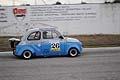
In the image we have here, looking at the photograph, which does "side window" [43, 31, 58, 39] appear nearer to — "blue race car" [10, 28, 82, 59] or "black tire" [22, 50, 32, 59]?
"blue race car" [10, 28, 82, 59]

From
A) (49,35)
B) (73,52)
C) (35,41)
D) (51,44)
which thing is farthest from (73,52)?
(35,41)

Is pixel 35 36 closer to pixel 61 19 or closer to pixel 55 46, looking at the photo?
pixel 55 46

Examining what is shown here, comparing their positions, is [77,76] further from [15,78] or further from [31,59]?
[31,59]

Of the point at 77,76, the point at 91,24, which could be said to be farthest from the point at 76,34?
the point at 77,76

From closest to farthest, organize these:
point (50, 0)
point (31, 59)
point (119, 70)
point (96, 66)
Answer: point (119, 70)
point (96, 66)
point (31, 59)
point (50, 0)

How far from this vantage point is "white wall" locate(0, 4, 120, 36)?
3247 centimetres

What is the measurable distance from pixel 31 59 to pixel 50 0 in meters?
18.8

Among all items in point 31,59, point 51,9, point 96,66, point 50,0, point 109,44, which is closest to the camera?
point 96,66

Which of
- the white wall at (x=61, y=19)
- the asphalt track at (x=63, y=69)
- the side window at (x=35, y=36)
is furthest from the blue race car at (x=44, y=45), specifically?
the white wall at (x=61, y=19)

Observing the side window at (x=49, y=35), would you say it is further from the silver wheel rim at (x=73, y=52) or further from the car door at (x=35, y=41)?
the silver wheel rim at (x=73, y=52)

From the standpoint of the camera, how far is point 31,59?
18656mm

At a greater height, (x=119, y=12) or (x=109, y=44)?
(x=119, y=12)

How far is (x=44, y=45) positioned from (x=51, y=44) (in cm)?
35

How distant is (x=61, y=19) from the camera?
3259cm
